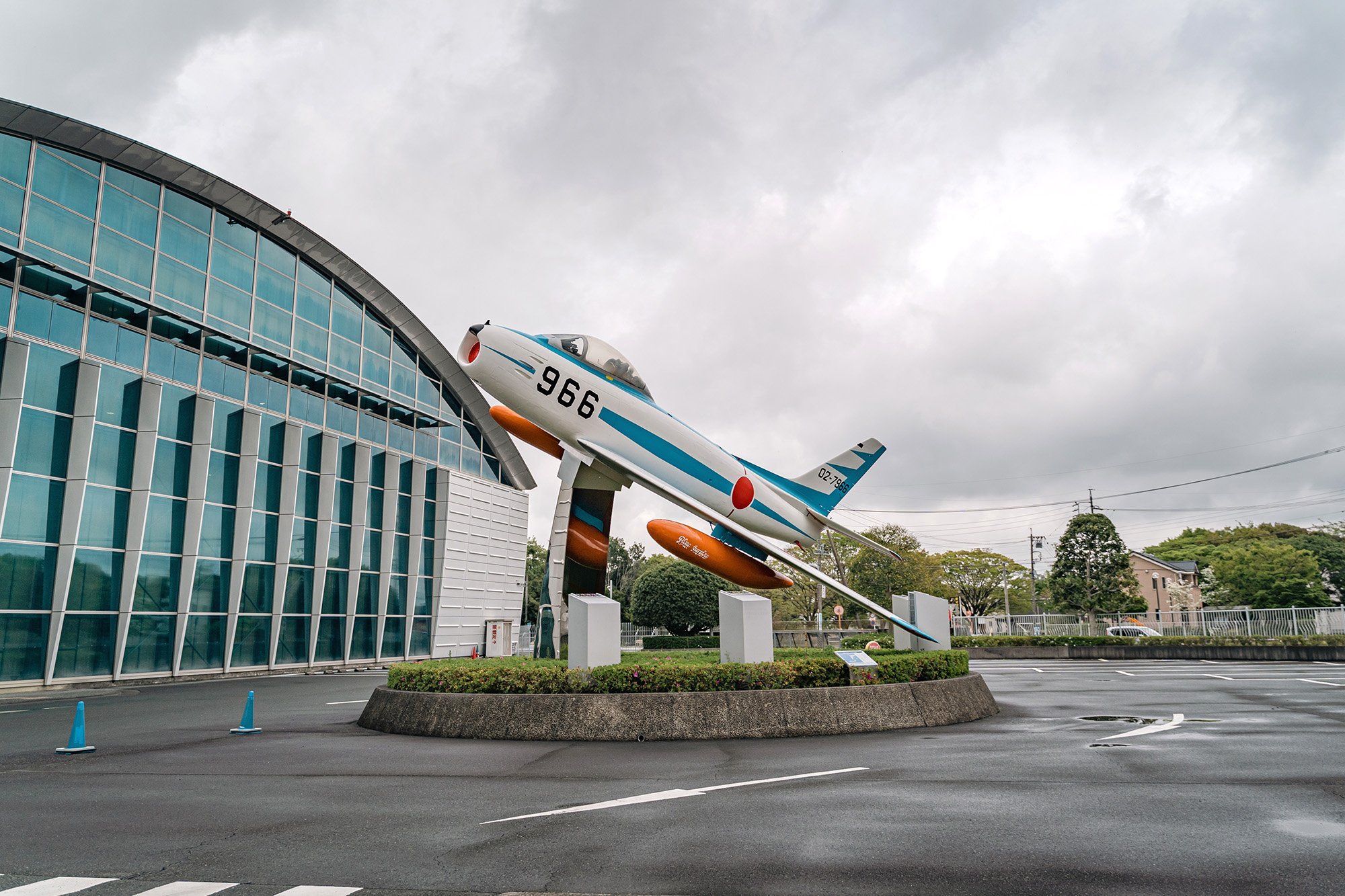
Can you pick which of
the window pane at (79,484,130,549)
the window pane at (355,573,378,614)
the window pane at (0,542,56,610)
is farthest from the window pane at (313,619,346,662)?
the window pane at (0,542,56,610)

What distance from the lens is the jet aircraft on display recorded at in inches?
541

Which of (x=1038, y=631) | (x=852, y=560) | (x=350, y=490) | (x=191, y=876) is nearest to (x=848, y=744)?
(x=191, y=876)

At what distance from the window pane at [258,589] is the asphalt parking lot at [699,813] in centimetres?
1662

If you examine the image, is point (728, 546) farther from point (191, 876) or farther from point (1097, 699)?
point (191, 876)

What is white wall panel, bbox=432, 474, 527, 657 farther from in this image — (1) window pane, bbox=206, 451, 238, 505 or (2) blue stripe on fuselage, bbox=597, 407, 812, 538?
(2) blue stripe on fuselage, bbox=597, 407, 812, 538

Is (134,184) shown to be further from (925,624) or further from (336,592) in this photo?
(925,624)

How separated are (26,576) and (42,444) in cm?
353

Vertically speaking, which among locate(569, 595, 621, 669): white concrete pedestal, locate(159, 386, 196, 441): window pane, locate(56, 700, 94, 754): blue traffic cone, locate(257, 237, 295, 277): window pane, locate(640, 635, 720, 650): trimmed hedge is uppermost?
locate(257, 237, 295, 277): window pane

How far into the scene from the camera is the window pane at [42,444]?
21.3 m

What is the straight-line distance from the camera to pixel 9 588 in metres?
20.8

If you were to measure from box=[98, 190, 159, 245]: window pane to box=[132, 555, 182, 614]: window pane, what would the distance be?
9.23m

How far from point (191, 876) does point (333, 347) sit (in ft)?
102

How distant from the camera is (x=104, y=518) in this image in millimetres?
23219

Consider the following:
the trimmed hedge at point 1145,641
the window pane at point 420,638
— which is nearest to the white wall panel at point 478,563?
the window pane at point 420,638
